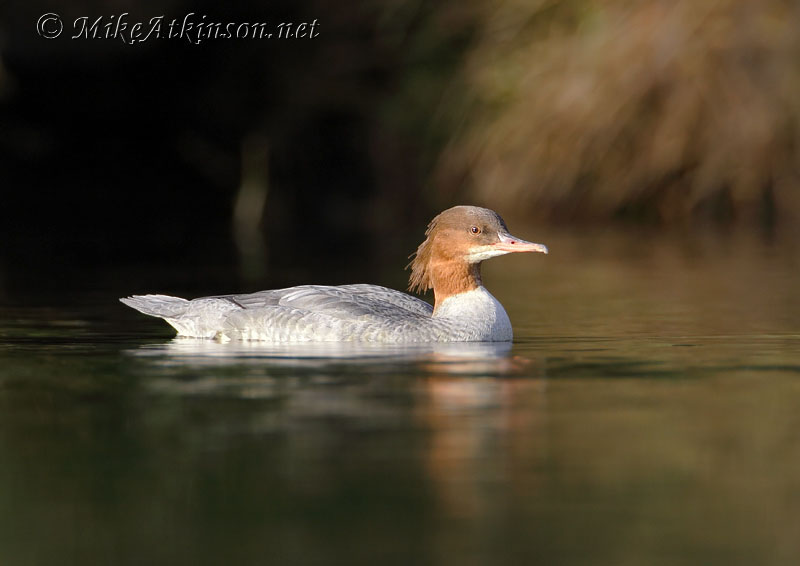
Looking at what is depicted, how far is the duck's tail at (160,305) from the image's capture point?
878cm

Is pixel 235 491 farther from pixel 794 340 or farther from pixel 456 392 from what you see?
pixel 794 340

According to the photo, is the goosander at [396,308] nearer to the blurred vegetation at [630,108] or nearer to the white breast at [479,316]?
the white breast at [479,316]

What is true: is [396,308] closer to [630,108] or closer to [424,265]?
[424,265]

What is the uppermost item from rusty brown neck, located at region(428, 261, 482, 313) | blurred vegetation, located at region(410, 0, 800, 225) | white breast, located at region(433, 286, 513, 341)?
blurred vegetation, located at region(410, 0, 800, 225)

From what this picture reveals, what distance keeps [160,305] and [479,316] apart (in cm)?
206

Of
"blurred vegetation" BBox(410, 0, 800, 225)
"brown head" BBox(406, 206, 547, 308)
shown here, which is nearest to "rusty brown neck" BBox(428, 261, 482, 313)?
"brown head" BBox(406, 206, 547, 308)

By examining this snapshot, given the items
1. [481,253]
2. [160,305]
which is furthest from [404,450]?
[160,305]

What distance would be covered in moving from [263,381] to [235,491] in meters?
2.16

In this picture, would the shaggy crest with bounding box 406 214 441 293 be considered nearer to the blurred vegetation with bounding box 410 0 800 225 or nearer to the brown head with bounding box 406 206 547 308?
the brown head with bounding box 406 206 547 308

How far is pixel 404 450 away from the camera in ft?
16.6

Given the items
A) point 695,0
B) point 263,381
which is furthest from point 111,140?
point 263,381

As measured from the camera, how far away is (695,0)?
1686cm

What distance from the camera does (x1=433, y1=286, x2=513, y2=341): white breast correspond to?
8.19 m

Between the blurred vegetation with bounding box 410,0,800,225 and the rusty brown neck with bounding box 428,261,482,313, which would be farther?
the blurred vegetation with bounding box 410,0,800,225
